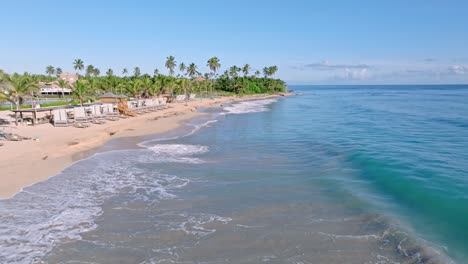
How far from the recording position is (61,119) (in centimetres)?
2947

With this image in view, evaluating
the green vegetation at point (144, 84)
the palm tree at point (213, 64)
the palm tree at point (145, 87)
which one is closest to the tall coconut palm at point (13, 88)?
the green vegetation at point (144, 84)

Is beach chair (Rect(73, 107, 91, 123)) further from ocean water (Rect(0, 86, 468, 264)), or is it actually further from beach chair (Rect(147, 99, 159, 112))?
beach chair (Rect(147, 99, 159, 112))

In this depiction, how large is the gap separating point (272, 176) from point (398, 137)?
49.0ft

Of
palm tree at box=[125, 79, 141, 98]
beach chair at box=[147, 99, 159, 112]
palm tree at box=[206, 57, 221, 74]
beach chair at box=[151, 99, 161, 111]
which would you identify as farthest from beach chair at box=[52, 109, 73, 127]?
palm tree at box=[206, 57, 221, 74]

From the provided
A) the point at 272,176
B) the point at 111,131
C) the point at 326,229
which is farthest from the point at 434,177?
the point at 111,131

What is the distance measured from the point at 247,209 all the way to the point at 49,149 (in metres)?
13.5

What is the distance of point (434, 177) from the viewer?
585 inches

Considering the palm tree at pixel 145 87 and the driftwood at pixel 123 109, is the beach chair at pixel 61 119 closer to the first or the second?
the driftwood at pixel 123 109

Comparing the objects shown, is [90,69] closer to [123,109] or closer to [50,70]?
[50,70]

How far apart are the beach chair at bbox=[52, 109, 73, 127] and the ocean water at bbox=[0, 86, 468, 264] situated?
1069 cm

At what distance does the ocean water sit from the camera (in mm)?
8266

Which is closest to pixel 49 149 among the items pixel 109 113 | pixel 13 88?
pixel 13 88

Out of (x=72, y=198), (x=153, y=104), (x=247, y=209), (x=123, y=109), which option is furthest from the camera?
(x=153, y=104)

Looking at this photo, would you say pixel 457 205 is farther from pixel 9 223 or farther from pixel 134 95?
pixel 134 95
